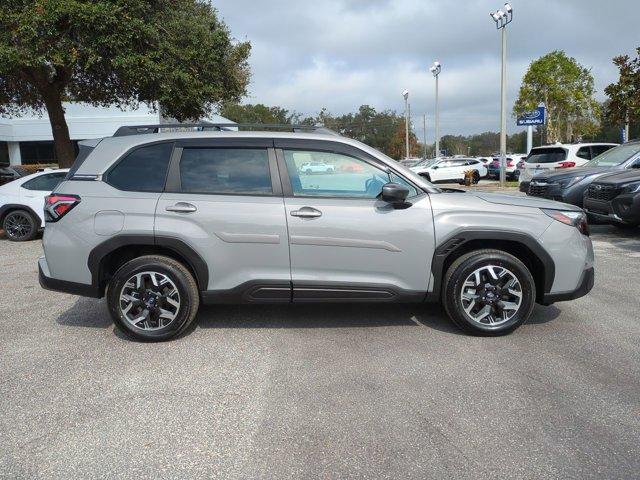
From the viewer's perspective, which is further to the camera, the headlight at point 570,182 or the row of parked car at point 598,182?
the headlight at point 570,182

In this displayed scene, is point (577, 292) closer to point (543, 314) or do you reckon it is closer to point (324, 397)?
point (543, 314)

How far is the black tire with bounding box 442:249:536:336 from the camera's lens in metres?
4.28

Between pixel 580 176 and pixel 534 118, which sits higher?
pixel 534 118

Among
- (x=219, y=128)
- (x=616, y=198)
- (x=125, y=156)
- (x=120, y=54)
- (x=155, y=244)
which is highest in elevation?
(x=120, y=54)

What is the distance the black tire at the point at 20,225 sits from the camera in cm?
998

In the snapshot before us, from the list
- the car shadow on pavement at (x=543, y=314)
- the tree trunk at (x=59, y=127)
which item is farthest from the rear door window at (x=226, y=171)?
the tree trunk at (x=59, y=127)

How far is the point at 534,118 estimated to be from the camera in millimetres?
24203

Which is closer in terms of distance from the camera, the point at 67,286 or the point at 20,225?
the point at 67,286

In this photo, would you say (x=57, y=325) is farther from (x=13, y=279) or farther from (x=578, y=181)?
(x=578, y=181)

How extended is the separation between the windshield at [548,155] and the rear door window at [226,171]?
13.9 m

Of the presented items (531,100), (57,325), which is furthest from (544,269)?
(531,100)

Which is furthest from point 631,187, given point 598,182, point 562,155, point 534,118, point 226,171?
point 534,118

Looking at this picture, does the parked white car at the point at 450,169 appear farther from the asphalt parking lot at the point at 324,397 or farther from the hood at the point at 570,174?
the asphalt parking lot at the point at 324,397

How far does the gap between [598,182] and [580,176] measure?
1997 mm
